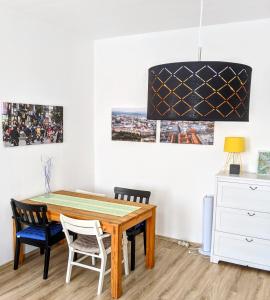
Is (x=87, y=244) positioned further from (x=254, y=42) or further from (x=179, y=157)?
(x=254, y=42)

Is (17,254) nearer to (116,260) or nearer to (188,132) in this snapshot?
(116,260)

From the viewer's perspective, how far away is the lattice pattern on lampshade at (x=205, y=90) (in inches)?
50.0

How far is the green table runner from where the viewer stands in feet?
10.2

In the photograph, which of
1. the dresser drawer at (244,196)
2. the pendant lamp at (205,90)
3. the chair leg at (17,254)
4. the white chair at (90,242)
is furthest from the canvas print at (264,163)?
the chair leg at (17,254)

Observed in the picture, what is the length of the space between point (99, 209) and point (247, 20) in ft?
8.90

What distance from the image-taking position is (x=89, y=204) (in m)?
3.34

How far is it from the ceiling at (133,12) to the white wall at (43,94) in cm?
23

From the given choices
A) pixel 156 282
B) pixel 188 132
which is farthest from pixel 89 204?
pixel 188 132

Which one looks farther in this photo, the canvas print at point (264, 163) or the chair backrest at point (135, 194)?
the chair backrest at point (135, 194)

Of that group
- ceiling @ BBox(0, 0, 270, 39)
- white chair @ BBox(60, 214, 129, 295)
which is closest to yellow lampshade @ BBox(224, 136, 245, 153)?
ceiling @ BBox(0, 0, 270, 39)

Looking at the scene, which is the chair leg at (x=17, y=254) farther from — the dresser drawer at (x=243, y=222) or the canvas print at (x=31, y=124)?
the dresser drawer at (x=243, y=222)

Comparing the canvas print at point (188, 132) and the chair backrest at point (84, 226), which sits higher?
the canvas print at point (188, 132)

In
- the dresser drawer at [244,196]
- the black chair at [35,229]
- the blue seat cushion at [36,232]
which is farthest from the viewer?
the dresser drawer at [244,196]

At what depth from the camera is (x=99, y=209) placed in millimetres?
3154
